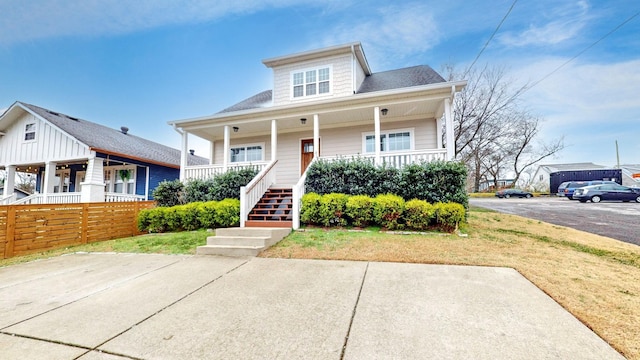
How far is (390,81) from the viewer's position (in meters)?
10.5

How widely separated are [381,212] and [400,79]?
6725mm

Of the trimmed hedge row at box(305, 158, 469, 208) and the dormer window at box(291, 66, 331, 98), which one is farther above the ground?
the dormer window at box(291, 66, 331, 98)

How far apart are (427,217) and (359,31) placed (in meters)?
9.23

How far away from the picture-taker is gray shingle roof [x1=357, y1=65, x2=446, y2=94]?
373 inches

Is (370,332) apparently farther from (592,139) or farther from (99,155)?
(592,139)

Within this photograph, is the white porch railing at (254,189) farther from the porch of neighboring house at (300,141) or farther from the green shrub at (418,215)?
the green shrub at (418,215)

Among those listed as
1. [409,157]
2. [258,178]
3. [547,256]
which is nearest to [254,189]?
[258,178]

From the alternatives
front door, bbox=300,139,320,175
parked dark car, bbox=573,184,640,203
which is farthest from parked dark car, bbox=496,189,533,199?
front door, bbox=300,139,320,175

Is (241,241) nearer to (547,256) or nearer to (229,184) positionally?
(229,184)

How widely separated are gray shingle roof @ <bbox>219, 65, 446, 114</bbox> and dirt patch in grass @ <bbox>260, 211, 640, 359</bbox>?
19.3 ft

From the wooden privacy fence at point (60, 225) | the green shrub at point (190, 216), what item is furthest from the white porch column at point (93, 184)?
the green shrub at point (190, 216)

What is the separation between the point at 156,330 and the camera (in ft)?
7.08

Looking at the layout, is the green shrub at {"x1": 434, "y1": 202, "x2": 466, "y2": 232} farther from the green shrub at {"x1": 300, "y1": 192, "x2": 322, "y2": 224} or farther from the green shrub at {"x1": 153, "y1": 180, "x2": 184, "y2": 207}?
the green shrub at {"x1": 153, "y1": 180, "x2": 184, "y2": 207}

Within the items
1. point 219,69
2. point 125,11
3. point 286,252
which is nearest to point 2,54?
point 125,11
